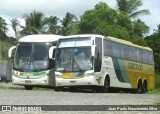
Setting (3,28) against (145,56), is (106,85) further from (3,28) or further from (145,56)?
(3,28)

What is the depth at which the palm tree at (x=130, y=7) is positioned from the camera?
172 ft

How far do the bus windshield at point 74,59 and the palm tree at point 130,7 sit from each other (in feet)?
93.0

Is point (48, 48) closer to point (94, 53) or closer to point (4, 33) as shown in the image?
point (94, 53)

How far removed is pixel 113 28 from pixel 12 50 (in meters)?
21.9

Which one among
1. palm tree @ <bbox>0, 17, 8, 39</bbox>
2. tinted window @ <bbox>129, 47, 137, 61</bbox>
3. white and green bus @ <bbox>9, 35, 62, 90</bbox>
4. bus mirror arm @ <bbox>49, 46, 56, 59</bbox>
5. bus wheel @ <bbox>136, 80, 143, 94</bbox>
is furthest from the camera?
palm tree @ <bbox>0, 17, 8, 39</bbox>

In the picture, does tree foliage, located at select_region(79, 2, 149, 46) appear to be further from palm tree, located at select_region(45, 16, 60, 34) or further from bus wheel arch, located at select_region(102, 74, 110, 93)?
bus wheel arch, located at select_region(102, 74, 110, 93)

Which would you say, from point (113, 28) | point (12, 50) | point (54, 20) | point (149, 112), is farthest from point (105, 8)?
point (149, 112)

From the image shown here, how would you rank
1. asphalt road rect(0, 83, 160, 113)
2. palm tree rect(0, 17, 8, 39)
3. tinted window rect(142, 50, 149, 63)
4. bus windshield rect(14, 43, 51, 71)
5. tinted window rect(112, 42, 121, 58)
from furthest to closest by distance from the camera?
1. palm tree rect(0, 17, 8, 39)
2. tinted window rect(142, 50, 149, 63)
3. tinted window rect(112, 42, 121, 58)
4. bus windshield rect(14, 43, 51, 71)
5. asphalt road rect(0, 83, 160, 113)

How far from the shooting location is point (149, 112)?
11.3 meters

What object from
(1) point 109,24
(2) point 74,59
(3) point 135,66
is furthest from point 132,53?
(1) point 109,24

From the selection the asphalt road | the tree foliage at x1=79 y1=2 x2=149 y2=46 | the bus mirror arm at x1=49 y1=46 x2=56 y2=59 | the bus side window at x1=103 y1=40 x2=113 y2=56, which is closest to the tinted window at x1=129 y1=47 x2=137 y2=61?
the bus side window at x1=103 y1=40 x2=113 y2=56

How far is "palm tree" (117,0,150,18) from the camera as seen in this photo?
5256cm

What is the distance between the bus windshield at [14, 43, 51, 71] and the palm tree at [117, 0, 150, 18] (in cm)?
2704

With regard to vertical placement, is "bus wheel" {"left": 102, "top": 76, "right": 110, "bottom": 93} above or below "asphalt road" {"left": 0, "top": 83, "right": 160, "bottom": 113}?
above
